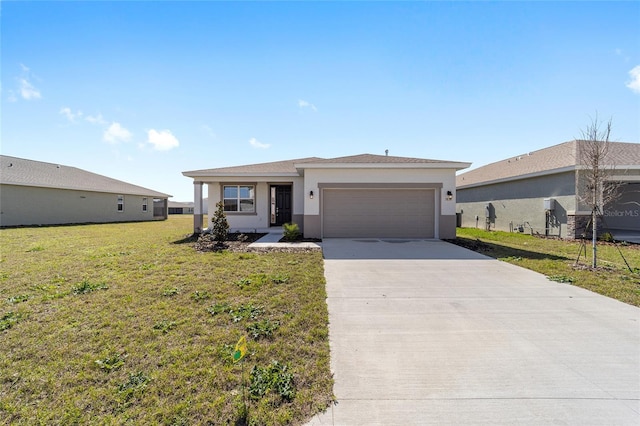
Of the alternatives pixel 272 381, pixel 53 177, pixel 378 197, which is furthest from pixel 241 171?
pixel 53 177

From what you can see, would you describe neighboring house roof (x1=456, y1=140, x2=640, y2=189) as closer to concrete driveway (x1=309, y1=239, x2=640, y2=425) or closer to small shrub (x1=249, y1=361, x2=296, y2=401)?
concrete driveway (x1=309, y1=239, x2=640, y2=425)

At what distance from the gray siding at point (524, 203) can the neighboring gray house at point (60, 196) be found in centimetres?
2917

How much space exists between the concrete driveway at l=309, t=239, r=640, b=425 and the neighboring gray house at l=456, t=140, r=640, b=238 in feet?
29.5

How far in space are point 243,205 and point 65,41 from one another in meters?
8.50

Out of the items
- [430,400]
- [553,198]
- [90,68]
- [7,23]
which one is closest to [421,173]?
[553,198]

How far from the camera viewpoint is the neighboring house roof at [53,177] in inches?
712

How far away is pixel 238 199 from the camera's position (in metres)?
13.9

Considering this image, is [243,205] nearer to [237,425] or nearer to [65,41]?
[65,41]

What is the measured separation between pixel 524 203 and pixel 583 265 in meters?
9.20

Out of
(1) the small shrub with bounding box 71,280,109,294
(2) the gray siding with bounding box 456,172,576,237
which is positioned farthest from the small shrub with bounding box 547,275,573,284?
(1) the small shrub with bounding box 71,280,109,294

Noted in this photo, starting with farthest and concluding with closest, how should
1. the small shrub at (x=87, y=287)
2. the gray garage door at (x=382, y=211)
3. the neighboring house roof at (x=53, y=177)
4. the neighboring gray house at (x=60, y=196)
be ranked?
1. the neighboring house roof at (x=53, y=177)
2. the neighboring gray house at (x=60, y=196)
3. the gray garage door at (x=382, y=211)
4. the small shrub at (x=87, y=287)

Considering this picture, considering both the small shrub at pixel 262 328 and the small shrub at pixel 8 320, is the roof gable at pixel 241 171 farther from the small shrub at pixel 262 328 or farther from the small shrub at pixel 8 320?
the small shrub at pixel 262 328

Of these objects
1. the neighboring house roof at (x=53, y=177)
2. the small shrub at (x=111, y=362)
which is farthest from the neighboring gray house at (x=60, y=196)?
the small shrub at (x=111, y=362)

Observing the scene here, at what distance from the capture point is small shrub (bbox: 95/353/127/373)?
2779 millimetres
